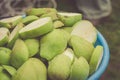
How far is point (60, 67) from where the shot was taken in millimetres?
810

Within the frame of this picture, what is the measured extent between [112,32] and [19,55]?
3.34 feet

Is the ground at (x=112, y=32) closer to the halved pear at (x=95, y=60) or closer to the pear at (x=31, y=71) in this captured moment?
the halved pear at (x=95, y=60)

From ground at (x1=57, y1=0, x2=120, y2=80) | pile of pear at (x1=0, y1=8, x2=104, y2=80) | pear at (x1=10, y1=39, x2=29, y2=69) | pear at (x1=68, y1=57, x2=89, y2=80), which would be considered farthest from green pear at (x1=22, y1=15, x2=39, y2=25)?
ground at (x1=57, y1=0, x2=120, y2=80)

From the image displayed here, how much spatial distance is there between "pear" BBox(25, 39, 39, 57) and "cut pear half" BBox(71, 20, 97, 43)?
137 mm

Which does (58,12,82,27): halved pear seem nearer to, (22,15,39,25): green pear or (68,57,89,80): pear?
(22,15,39,25): green pear

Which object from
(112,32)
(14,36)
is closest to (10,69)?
(14,36)

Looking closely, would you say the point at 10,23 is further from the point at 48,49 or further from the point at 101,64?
the point at 101,64

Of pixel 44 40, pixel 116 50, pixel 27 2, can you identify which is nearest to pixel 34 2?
pixel 27 2

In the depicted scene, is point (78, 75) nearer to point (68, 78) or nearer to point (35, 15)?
point (68, 78)

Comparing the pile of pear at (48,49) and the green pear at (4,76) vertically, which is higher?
the pile of pear at (48,49)

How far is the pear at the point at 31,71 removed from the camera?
0.79 m

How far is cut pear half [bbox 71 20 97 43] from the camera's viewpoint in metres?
0.96

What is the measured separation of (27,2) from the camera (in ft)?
6.04

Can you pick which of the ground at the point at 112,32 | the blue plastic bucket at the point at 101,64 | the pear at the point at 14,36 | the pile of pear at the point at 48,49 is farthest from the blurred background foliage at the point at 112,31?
the pear at the point at 14,36
